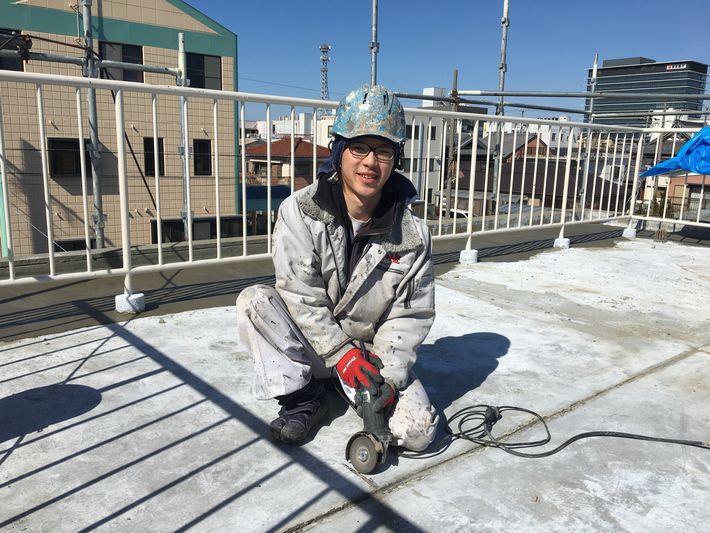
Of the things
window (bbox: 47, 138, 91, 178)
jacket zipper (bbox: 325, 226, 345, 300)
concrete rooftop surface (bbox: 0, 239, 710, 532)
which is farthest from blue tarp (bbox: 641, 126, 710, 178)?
window (bbox: 47, 138, 91, 178)

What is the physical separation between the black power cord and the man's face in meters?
0.98

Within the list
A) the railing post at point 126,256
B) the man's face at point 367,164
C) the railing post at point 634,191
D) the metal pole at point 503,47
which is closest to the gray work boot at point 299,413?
the man's face at point 367,164

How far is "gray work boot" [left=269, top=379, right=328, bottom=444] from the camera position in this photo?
6.37ft

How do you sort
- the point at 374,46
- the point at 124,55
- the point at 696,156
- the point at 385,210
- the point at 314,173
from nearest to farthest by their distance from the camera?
the point at 385,210, the point at 314,173, the point at 696,156, the point at 374,46, the point at 124,55

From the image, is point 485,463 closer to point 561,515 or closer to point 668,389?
point 561,515

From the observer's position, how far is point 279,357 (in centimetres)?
202

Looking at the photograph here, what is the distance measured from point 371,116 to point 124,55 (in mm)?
23076

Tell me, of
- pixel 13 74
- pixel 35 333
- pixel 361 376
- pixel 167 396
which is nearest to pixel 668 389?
pixel 361 376

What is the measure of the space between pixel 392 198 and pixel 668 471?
1400 mm

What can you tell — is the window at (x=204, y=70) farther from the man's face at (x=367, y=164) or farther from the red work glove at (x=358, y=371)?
the red work glove at (x=358, y=371)

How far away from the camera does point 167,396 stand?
229 cm

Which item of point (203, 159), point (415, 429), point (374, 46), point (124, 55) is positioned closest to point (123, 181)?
point (415, 429)

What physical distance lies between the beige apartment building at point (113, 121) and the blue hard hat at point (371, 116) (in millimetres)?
16622

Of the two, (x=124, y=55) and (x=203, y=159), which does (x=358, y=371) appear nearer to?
(x=203, y=159)
